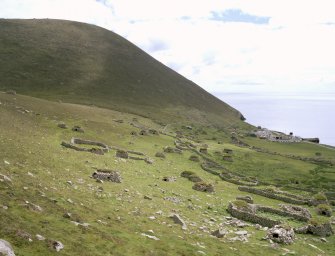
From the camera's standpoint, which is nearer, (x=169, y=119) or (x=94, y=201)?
(x=94, y=201)

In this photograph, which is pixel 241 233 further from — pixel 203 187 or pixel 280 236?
pixel 203 187

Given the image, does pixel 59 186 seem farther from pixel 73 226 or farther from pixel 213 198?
pixel 213 198

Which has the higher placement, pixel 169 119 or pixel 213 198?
pixel 169 119

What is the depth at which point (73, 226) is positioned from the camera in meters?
19.4

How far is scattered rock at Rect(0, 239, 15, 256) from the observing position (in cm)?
1364

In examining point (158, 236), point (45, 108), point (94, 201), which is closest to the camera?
point (158, 236)

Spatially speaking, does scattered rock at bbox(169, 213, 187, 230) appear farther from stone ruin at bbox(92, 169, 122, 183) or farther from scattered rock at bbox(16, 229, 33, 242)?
scattered rock at bbox(16, 229, 33, 242)

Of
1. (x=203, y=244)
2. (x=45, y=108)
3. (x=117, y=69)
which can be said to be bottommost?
(x=203, y=244)

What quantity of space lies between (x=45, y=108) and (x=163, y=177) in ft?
156

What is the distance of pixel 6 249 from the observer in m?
13.9

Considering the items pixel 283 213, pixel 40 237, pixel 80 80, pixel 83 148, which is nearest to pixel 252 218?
pixel 283 213

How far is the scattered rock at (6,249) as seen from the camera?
1364 cm

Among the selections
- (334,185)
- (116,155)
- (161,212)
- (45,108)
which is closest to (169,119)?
(45,108)

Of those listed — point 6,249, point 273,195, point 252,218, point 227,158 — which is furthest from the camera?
point 227,158
